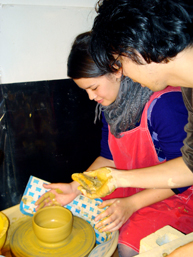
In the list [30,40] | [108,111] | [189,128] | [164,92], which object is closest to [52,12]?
[30,40]

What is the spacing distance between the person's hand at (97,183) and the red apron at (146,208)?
24 centimetres

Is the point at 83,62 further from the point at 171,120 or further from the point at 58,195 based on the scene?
the point at 58,195

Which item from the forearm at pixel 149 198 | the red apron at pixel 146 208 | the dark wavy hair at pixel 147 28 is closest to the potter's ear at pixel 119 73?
the red apron at pixel 146 208

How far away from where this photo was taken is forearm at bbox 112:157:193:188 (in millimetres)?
927

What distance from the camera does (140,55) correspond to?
0.73 meters

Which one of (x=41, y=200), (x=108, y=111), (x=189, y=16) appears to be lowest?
(x=41, y=200)

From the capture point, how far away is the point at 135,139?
1.27 metres

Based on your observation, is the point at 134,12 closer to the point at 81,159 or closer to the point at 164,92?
the point at 164,92

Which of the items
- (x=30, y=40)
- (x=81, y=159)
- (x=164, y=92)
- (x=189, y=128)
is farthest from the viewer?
(x=81, y=159)

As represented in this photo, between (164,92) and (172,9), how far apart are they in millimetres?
506

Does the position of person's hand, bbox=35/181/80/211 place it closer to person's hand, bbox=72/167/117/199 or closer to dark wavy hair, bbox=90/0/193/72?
person's hand, bbox=72/167/117/199

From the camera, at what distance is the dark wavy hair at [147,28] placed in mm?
626

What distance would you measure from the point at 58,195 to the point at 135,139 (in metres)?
0.58

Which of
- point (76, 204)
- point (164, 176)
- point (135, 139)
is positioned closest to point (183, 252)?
point (164, 176)
